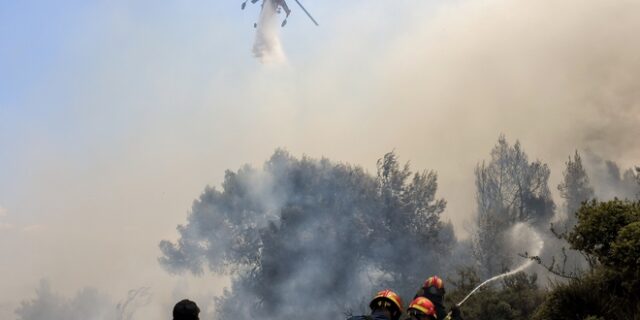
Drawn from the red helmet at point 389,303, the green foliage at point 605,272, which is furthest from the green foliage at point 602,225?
the red helmet at point 389,303

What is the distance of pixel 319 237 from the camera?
62.2 meters

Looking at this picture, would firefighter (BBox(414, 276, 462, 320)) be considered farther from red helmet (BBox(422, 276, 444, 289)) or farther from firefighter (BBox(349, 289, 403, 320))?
firefighter (BBox(349, 289, 403, 320))

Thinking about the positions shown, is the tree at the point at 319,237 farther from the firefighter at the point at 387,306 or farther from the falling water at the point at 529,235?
the firefighter at the point at 387,306

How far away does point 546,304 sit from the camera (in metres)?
11.8

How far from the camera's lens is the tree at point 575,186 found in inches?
2468

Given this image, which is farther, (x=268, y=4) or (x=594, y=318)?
(x=268, y=4)

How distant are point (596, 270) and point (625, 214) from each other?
117cm

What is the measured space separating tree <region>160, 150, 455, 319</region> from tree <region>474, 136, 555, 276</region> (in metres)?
4.32

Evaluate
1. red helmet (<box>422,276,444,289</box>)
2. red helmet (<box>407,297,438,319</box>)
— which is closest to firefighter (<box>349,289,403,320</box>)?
red helmet (<box>407,297,438,319</box>)

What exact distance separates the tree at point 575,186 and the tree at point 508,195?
6.58ft

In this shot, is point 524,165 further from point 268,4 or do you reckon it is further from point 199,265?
point 199,265

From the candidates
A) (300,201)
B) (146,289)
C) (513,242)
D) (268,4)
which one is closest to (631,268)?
(268,4)

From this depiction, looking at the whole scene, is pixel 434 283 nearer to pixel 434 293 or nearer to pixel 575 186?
pixel 434 293

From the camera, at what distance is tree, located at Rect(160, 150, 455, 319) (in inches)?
2375
